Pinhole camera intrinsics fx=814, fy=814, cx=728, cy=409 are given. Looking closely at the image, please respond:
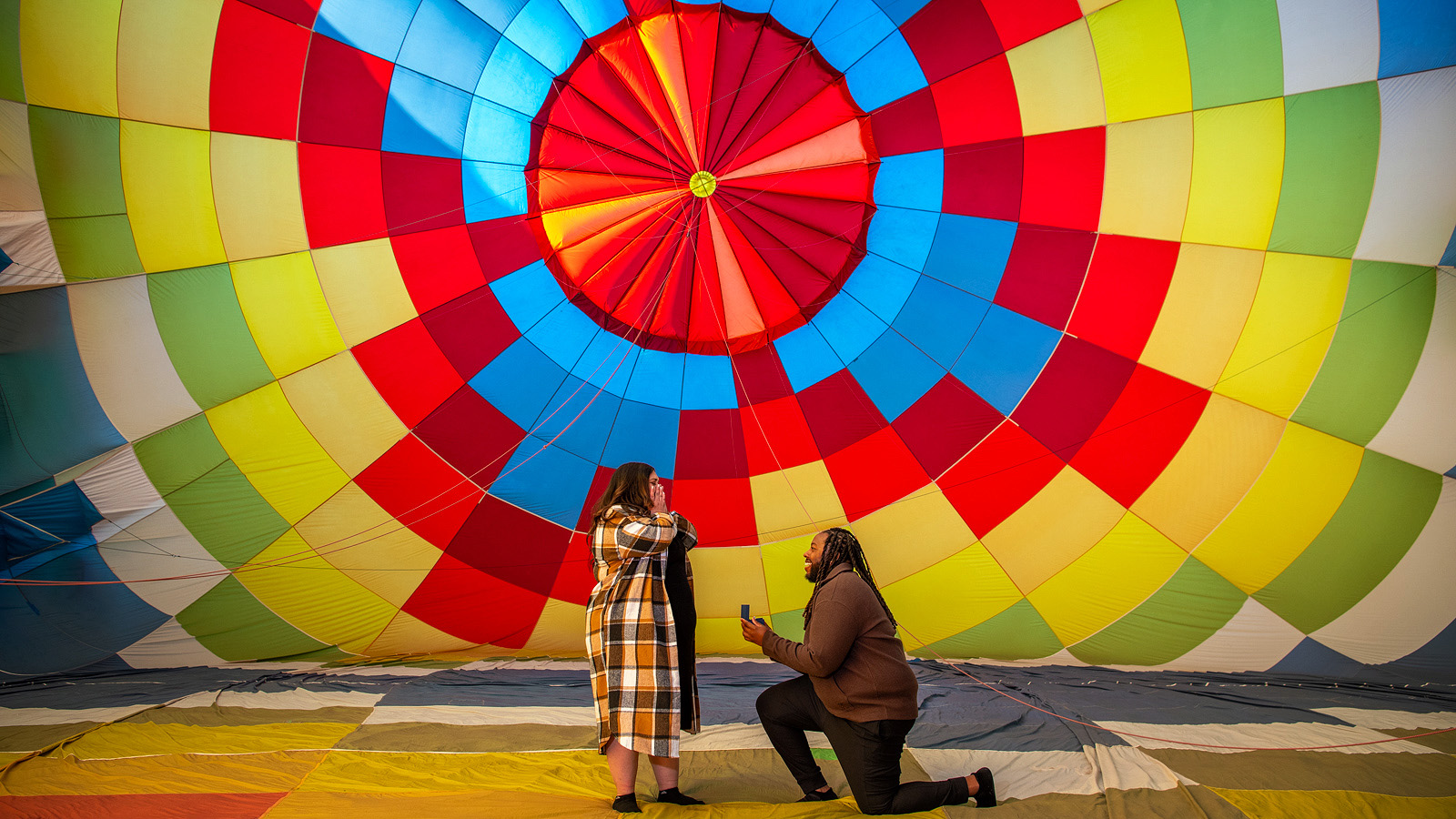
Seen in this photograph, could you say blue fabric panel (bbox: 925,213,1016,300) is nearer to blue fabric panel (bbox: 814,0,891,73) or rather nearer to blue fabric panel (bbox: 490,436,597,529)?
blue fabric panel (bbox: 814,0,891,73)

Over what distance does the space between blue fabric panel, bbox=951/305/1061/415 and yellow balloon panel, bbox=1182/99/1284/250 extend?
80 cm

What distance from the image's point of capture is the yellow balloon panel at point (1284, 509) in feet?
13.1

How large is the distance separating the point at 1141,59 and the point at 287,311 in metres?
4.09

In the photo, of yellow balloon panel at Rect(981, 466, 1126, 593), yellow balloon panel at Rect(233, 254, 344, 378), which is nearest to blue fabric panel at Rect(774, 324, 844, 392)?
yellow balloon panel at Rect(981, 466, 1126, 593)

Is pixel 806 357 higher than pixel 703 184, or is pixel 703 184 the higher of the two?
pixel 703 184

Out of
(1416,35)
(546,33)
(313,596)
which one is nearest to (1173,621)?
(1416,35)

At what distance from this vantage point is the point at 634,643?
2.41 metres

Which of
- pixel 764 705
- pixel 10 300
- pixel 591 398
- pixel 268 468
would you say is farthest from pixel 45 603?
pixel 764 705

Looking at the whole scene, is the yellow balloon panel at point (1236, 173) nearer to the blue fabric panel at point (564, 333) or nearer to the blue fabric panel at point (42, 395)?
the blue fabric panel at point (564, 333)

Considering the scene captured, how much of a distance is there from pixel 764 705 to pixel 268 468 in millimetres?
2864

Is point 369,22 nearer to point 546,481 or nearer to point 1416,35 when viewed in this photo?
point 546,481

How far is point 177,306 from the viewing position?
381 centimetres

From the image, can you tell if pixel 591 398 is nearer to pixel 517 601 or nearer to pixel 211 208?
pixel 517 601

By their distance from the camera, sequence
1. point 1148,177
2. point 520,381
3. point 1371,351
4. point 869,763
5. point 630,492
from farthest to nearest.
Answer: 1. point 520,381
2. point 1371,351
3. point 1148,177
4. point 630,492
5. point 869,763
